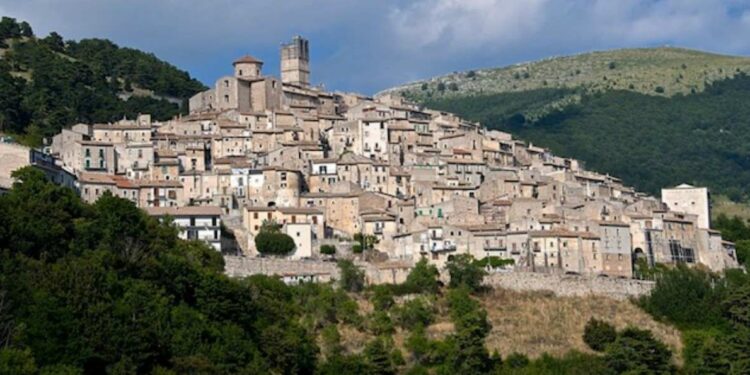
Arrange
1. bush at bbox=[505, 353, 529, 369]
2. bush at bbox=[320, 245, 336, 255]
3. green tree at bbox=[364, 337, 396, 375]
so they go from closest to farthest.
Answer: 1. green tree at bbox=[364, 337, 396, 375]
2. bush at bbox=[505, 353, 529, 369]
3. bush at bbox=[320, 245, 336, 255]

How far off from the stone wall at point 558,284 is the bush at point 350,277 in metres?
5.45

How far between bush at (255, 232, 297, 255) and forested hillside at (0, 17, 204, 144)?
18.4 meters

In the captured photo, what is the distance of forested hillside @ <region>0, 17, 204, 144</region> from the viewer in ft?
263

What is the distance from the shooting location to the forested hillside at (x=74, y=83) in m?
80.2

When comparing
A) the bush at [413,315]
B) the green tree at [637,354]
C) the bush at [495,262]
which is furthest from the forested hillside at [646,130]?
the green tree at [637,354]

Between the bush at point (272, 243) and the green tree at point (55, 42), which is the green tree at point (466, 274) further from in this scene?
the green tree at point (55, 42)

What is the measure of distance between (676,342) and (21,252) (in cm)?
2711

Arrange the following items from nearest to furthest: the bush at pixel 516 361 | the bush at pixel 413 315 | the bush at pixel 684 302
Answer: the bush at pixel 516 361
the bush at pixel 413 315
the bush at pixel 684 302

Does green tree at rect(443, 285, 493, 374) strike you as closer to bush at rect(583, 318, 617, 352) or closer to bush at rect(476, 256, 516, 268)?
bush at rect(583, 318, 617, 352)

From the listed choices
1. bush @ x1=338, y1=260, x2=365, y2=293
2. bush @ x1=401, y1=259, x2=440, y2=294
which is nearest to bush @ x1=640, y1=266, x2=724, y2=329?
bush @ x1=401, y1=259, x2=440, y2=294

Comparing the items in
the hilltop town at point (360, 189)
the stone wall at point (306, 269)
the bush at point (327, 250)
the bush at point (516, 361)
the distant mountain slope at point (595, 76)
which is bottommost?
the bush at point (516, 361)

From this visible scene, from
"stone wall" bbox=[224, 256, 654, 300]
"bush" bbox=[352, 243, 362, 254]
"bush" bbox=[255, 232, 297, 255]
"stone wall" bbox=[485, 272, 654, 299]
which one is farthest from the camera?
"bush" bbox=[352, 243, 362, 254]

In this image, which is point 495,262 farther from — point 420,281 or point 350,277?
point 350,277

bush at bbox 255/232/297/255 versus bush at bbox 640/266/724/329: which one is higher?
bush at bbox 255/232/297/255
